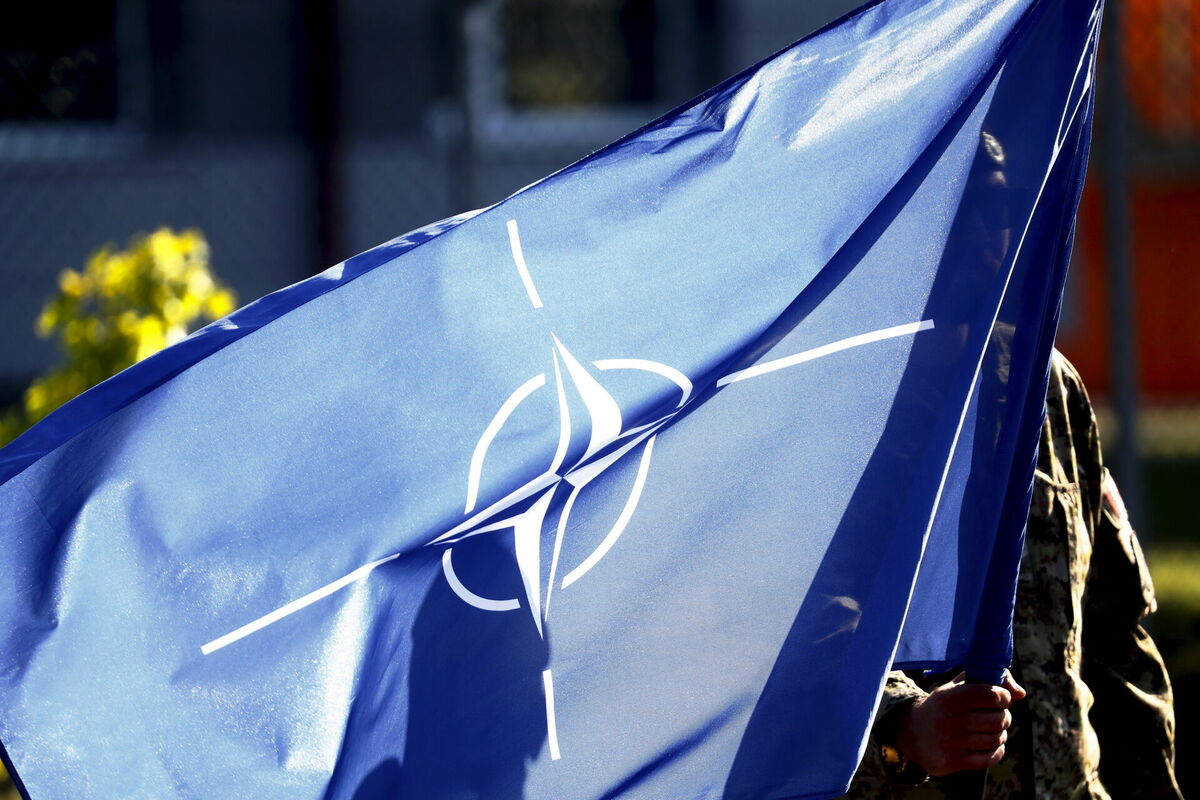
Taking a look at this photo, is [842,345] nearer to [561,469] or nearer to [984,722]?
[561,469]

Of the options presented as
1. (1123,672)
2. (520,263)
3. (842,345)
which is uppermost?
(520,263)

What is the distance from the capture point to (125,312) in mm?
4434

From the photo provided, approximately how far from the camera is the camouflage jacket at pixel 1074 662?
7.41ft

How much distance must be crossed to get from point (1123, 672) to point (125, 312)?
10.1 ft

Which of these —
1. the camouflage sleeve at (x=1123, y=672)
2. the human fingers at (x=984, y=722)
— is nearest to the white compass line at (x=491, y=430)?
the human fingers at (x=984, y=722)

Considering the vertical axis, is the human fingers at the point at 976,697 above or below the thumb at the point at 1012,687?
above

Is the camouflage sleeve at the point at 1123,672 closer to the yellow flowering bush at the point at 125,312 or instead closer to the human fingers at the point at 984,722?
the human fingers at the point at 984,722

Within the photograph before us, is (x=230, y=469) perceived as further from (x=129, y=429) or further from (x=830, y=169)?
(x=830, y=169)

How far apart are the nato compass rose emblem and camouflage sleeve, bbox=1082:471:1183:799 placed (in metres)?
0.59

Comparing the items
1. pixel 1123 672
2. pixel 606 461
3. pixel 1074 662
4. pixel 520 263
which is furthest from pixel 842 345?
pixel 1123 672

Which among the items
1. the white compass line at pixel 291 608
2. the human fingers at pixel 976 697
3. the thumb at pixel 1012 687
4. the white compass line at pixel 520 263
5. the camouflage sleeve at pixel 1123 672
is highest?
the white compass line at pixel 520 263

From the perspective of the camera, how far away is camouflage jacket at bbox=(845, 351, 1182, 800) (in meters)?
2.26

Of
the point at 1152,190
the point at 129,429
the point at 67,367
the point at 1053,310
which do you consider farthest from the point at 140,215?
the point at 1152,190

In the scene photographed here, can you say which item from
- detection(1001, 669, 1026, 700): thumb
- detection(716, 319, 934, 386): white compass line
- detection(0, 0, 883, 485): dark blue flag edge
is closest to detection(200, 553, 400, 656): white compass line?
detection(0, 0, 883, 485): dark blue flag edge
